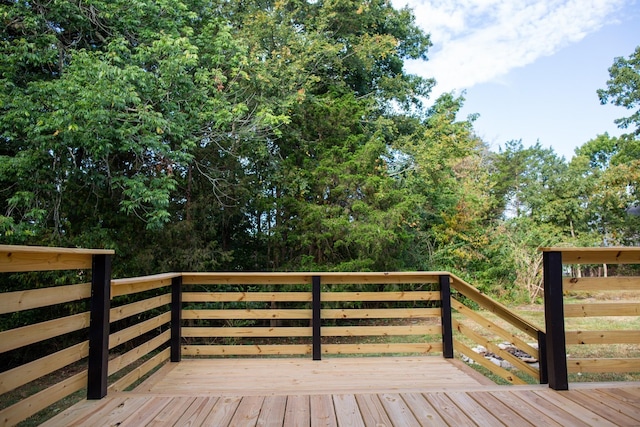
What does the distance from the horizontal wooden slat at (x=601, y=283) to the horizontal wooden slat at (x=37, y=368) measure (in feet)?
9.31

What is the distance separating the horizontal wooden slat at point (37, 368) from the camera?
1.64 metres

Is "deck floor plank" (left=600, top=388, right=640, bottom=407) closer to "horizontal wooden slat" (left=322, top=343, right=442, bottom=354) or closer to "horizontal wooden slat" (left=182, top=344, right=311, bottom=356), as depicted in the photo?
"horizontal wooden slat" (left=322, top=343, right=442, bottom=354)

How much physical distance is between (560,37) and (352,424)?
496 inches

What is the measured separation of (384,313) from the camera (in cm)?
393

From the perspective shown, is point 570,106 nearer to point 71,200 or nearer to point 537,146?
point 537,146

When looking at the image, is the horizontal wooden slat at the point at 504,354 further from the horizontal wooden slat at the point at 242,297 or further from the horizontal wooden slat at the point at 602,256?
the horizontal wooden slat at the point at 242,297

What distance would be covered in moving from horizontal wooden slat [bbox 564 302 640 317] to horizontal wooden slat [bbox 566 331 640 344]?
0.39ft

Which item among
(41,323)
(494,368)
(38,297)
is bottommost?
(494,368)

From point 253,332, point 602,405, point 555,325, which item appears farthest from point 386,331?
point 602,405

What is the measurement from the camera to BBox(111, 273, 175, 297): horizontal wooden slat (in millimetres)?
2564

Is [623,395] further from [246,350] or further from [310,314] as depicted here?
[246,350]

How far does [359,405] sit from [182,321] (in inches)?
100.0

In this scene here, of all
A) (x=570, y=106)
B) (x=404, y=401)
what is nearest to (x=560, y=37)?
(x=570, y=106)

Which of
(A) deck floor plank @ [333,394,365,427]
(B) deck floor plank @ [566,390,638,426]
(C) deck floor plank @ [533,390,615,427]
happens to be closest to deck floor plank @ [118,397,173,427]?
(A) deck floor plank @ [333,394,365,427]
